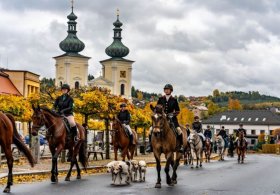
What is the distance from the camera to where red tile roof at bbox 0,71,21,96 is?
265 feet

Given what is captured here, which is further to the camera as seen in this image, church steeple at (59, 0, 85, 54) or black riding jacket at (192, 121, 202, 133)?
church steeple at (59, 0, 85, 54)

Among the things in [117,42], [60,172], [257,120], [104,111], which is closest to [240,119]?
[257,120]

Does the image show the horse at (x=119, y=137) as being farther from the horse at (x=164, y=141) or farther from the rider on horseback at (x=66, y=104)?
the horse at (x=164, y=141)

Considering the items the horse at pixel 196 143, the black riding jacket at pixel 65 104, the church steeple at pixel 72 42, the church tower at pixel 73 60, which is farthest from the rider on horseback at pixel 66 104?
the church steeple at pixel 72 42

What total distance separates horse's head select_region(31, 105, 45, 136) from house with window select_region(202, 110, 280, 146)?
145371 mm

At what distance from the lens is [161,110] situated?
16.1m

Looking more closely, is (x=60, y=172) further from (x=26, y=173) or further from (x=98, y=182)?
(x=98, y=182)

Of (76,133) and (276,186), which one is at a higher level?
(76,133)

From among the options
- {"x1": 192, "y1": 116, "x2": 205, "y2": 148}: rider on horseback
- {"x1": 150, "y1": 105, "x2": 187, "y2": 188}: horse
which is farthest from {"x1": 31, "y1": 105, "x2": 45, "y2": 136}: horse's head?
{"x1": 192, "y1": 116, "x2": 205, "y2": 148}: rider on horseback

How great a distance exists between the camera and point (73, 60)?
14550cm

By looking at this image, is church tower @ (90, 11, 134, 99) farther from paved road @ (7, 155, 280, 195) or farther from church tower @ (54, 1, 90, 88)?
paved road @ (7, 155, 280, 195)

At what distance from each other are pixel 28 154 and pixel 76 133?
12.0 feet

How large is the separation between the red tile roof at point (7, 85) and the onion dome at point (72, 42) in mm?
60575

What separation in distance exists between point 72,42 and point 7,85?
6368 centimetres
